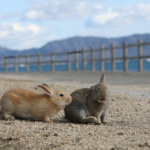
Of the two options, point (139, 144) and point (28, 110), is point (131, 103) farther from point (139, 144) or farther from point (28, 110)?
point (139, 144)

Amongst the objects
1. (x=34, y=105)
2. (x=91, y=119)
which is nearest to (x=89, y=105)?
(x=91, y=119)

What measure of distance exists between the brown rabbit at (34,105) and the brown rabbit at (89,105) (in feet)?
0.78

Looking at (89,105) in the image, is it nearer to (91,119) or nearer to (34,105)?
(91,119)

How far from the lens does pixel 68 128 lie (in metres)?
3.24

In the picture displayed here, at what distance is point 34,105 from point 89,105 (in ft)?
2.56

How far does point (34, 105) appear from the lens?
3678 mm

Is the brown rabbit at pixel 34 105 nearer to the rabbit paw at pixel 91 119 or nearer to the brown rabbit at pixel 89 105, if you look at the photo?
the brown rabbit at pixel 89 105

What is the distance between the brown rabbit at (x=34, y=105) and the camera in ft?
12.1

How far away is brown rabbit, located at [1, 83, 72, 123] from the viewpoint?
368cm

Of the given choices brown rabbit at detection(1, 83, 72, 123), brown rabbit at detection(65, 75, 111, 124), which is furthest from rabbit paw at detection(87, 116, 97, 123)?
brown rabbit at detection(1, 83, 72, 123)

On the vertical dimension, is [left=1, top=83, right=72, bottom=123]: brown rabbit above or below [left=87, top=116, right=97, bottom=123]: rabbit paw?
above

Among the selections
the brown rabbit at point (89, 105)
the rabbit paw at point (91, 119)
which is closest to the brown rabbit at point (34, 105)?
the brown rabbit at point (89, 105)

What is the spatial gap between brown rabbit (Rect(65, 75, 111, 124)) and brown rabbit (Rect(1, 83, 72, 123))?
24 cm

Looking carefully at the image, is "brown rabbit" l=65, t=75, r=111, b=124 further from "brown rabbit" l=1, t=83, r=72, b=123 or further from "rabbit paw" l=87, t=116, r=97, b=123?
"brown rabbit" l=1, t=83, r=72, b=123
